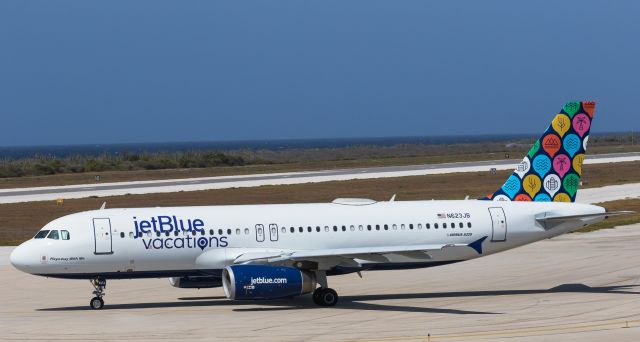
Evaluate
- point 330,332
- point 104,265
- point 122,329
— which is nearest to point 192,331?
point 122,329

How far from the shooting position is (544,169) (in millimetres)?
36719

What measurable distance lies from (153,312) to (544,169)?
15.4m

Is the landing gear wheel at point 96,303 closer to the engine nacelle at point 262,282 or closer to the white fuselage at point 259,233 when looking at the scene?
the white fuselage at point 259,233

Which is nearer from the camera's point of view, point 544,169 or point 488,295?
point 488,295

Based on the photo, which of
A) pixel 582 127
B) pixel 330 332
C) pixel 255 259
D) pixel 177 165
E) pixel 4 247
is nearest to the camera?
pixel 330 332

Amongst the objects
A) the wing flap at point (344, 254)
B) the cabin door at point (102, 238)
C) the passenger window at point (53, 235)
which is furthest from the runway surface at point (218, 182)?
the wing flap at point (344, 254)

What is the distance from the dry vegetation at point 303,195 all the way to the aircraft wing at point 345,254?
25057mm

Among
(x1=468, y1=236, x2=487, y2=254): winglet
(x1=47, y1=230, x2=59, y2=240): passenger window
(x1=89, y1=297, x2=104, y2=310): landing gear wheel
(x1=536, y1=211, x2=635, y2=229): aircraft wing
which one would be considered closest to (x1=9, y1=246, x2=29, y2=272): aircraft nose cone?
(x1=47, y1=230, x2=59, y2=240): passenger window

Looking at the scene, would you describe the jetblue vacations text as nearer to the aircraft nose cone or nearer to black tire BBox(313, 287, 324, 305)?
black tire BBox(313, 287, 324, 305)

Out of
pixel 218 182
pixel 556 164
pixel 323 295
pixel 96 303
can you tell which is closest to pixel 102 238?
pixel 96 303

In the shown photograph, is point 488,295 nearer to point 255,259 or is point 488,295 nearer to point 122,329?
point 255,259

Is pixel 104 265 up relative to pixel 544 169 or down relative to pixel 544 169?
down

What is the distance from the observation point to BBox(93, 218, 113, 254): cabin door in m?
31.7

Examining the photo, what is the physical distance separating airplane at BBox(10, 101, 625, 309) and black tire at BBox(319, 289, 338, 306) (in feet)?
0.11
